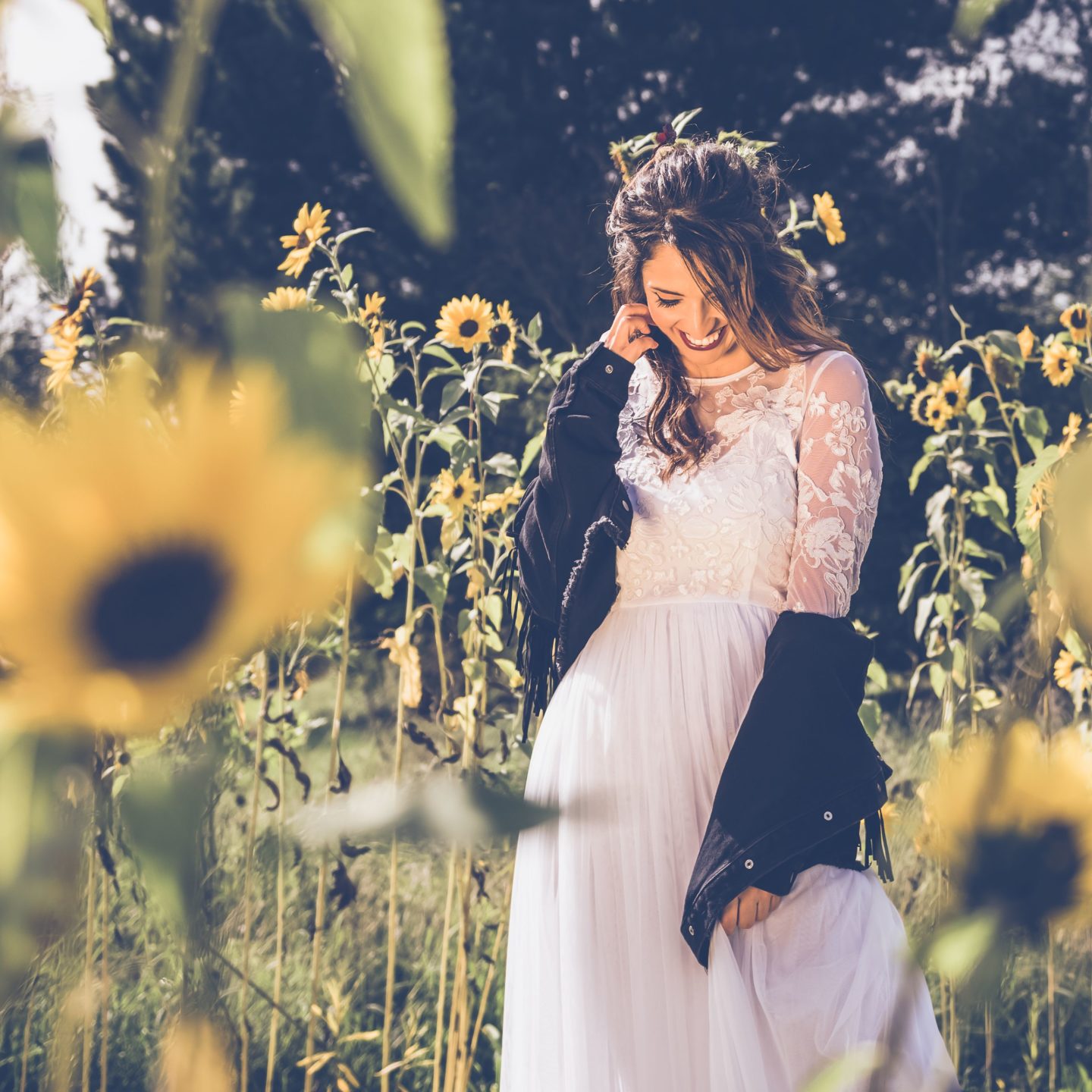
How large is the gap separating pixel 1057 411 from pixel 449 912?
367cm

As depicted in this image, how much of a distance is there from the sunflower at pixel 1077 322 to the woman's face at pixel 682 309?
687 millimetres

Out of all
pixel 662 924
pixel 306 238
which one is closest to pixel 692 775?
pixel 662 924

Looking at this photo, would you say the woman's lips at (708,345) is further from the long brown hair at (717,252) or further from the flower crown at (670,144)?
the flower crown at (670,144)

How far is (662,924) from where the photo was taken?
1.12 meters

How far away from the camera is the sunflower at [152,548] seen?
13cm

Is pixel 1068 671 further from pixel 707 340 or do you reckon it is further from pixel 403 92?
pixel 403 92

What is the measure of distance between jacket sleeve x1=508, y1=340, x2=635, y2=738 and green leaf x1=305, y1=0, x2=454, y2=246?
1.10 m

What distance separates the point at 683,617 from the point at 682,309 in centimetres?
30

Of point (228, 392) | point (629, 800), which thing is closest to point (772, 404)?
point (629, 800)

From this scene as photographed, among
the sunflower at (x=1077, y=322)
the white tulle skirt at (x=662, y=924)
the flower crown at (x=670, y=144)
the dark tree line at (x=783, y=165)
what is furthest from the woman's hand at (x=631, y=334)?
the dark tree line at (x=783, y=165)

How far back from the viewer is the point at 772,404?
4.01 feet

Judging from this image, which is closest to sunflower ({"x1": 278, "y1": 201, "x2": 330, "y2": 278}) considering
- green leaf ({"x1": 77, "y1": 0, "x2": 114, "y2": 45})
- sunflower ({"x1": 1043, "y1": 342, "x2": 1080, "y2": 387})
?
sunflower ({"x1": 1043, "y1": 342, "x2": 1080, "y2": 387})

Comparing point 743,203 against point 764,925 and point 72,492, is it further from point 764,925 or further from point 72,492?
point 72,492

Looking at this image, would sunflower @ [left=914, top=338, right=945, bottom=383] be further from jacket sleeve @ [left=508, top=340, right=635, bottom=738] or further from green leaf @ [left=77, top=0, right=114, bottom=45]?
green leaf @ [left=77, top=0, right=114, bottom=45]
